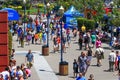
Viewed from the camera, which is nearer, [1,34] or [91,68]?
[1,34]

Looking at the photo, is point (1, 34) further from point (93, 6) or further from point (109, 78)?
point (93, 6)

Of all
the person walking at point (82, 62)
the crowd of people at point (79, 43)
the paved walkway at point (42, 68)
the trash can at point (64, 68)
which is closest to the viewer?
the person walking at point (82, 62)

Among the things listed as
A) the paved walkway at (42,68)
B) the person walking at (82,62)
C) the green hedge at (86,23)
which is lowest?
the paved walkway at (42,68)

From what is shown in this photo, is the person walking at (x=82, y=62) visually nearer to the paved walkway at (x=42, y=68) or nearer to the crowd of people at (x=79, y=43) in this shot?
the crowd of people at (x=79, y=43)

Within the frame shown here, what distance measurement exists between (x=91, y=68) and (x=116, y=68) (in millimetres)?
1724

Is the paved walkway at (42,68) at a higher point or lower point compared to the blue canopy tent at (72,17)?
lower

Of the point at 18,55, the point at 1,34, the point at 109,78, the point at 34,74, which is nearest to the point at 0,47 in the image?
the point at 1,34

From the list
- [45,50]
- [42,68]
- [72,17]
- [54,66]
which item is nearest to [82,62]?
[42,68]

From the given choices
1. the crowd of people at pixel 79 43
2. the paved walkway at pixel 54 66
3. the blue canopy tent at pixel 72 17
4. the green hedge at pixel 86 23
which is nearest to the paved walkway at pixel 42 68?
the paved walkway at pixel 54 66

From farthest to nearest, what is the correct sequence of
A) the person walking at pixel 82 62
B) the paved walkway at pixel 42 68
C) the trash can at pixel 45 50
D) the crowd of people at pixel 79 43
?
the trash can at pixel 45 50 → the paved walkway at pixel 42 68 → the crowd of people at pixel 79 43 → the person walking at pixel 82 62

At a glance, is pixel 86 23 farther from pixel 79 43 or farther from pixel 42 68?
pixel 42 68

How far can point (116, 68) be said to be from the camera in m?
27.6

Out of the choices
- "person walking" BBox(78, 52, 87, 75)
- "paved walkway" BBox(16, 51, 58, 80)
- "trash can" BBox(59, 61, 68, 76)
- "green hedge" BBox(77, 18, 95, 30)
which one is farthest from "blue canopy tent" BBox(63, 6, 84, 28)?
"person walking" BBox(78, 52, 87, 75)

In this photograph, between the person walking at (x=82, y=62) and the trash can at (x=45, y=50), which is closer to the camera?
the person walking at (x=82, y=62)
